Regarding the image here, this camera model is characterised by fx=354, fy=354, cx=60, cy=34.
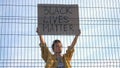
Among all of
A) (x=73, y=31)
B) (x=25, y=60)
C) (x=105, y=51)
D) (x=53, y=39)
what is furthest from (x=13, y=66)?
(x=105, y=51)

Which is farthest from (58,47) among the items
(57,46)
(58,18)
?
(58,18)

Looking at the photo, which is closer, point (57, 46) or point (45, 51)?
point (57, 46)

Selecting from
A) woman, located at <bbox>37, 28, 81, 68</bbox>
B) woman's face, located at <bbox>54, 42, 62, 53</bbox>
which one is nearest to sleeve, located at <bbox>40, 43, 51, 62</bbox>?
woman, located at <bbox>37, 28, 81, 68</bbox>

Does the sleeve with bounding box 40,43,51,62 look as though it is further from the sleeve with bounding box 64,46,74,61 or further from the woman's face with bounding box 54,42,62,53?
the sleeve with bounding box 64,46,74,61

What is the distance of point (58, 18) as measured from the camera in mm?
4527

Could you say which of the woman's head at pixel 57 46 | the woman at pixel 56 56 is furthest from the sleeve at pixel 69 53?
the woman's head at pixel 57 46

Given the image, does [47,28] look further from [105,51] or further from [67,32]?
[105,51]

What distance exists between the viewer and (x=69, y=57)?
169 inches

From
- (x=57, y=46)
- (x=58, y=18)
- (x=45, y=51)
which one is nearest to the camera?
(x=57, y=46)

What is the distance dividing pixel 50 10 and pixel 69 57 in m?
0.68

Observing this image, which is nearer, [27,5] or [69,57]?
[69,57]

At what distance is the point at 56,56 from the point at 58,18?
56cm

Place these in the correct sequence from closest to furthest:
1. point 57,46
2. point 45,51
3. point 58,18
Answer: point 57,46
point 45,51
point 58,18

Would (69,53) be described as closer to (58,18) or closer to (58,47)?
(58,47)
